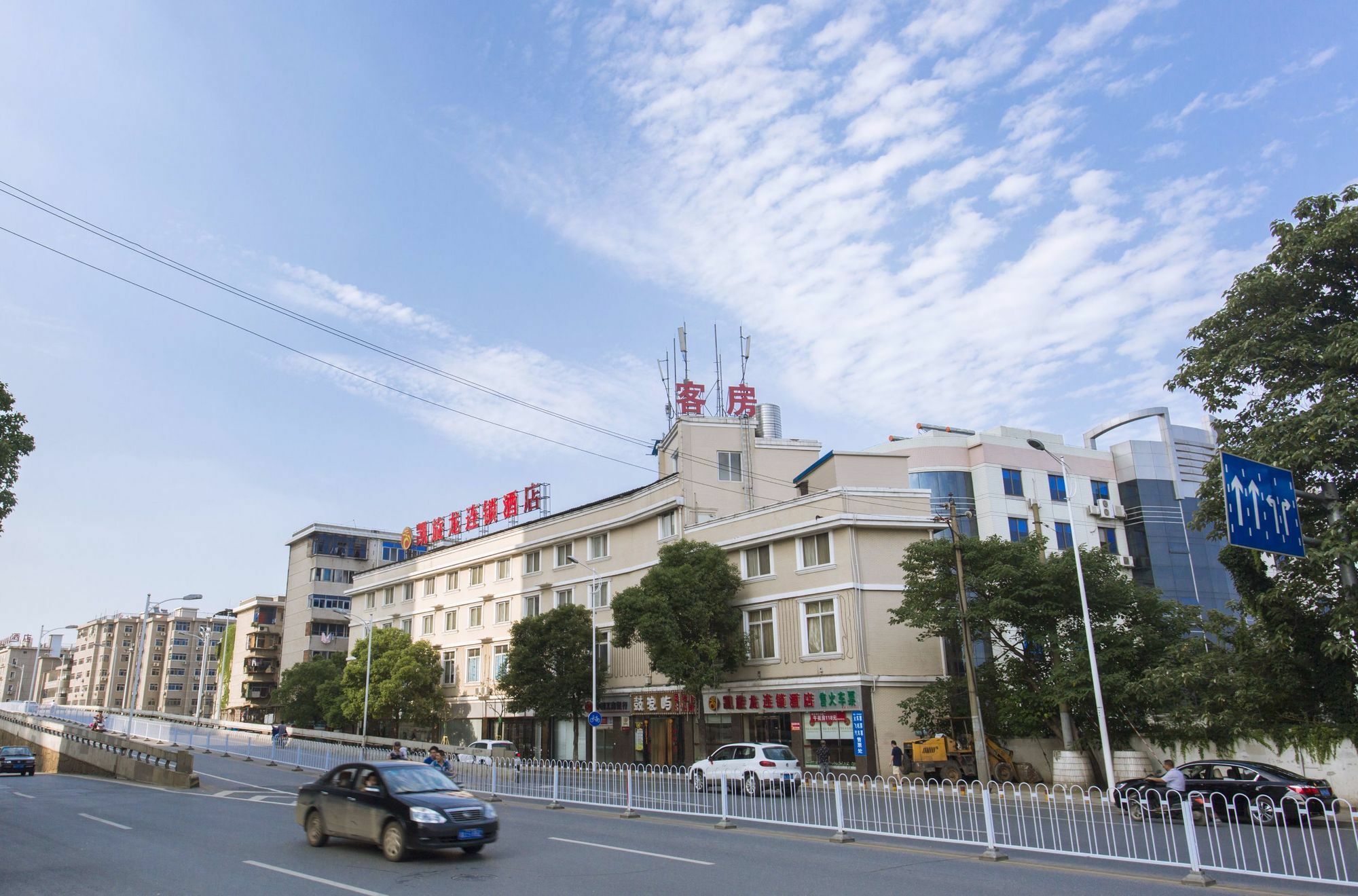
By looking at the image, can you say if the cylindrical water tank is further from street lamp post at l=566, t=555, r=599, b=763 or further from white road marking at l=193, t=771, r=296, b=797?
white road marking at l=193, t=771, r=296, b=797

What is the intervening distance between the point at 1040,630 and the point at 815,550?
8941 mm

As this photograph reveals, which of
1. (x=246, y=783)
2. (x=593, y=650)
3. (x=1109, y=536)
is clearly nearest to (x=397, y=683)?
(x=593, y=650)

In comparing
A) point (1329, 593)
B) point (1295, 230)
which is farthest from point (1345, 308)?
point (1329, 593)

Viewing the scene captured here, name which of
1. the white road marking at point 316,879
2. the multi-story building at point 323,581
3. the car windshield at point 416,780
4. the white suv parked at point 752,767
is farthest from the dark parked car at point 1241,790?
the multi-story building at point 323,581

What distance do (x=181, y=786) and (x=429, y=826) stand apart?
1772 cm

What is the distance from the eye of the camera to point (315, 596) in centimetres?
7738

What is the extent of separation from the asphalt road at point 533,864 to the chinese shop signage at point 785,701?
15.5 m

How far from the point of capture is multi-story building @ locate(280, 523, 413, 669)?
7650 cm

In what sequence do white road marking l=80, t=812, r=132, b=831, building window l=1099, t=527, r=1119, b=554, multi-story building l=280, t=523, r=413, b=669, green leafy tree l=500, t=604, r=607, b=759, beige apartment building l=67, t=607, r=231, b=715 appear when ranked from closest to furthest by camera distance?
1. white road marking l=80, t=812, r=132, b=831
2. green leafy tree l=500, t=604, r=607, b=759
3. building window l=1099, t=527, r=1119, b=554
4. multi-story building l=280, t=523, r=413, b=669
5. beige apartment building l=67, t=607, r=231, b=715

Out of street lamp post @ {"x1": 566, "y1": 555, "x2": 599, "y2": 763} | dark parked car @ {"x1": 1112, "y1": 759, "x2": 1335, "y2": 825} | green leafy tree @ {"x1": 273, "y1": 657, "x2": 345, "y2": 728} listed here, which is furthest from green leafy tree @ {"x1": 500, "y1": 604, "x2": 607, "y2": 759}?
dark parked car @ {"x1": 1112, "y1": 759, "x2": 1335, "y2": 825}

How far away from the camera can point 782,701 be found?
113 feet

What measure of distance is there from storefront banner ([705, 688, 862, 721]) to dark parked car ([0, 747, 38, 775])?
26.5 meters

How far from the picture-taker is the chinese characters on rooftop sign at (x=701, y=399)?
4575 centimetres

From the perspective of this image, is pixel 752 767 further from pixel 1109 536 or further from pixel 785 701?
pixel 1109 536
